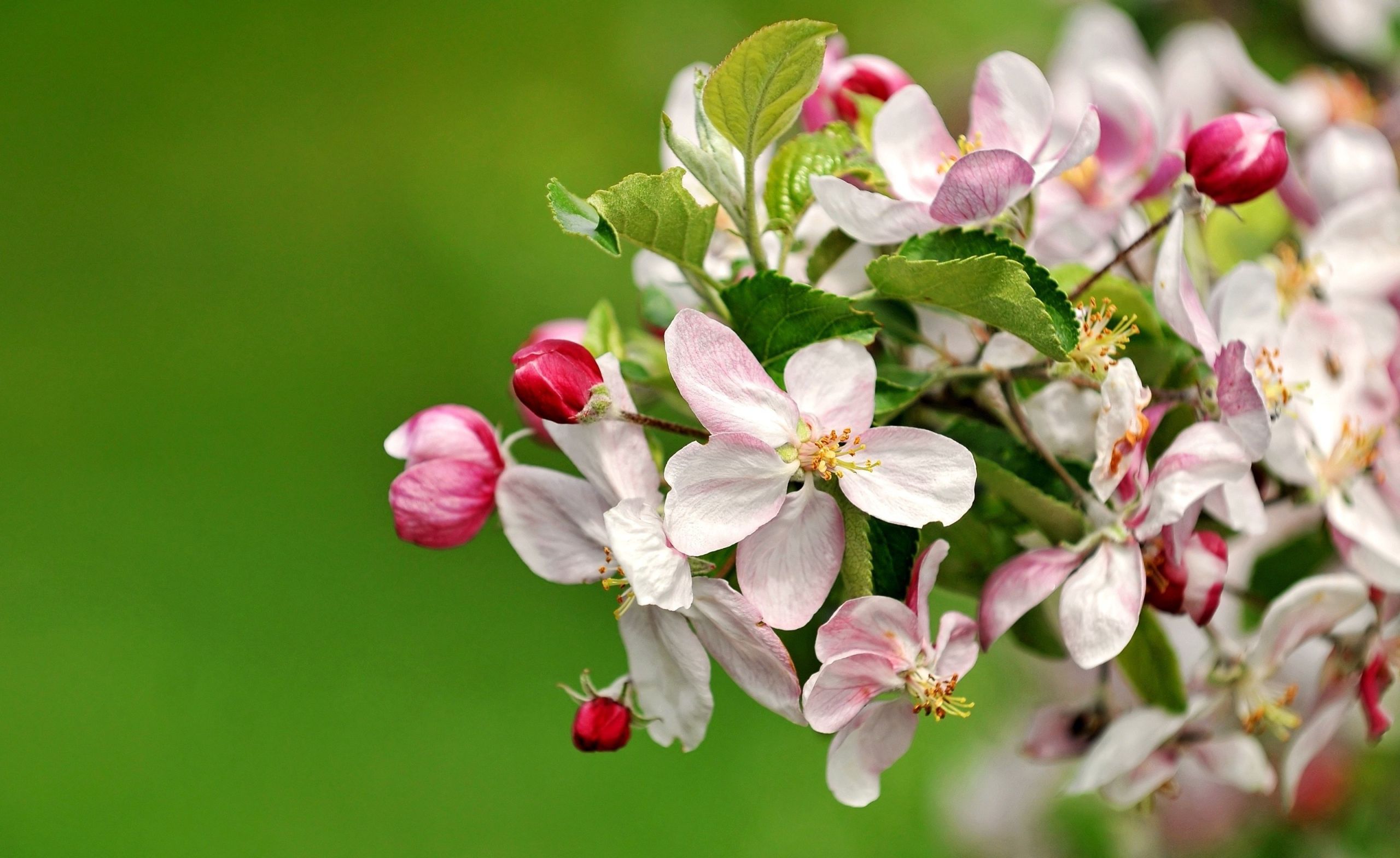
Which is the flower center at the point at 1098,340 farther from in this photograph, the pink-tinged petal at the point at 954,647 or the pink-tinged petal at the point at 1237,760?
the pink-tinged petal at the point at 1237,760

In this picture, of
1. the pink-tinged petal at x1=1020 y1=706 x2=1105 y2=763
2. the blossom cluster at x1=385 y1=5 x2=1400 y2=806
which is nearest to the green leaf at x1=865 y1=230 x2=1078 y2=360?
the blossom cluster at x1=385 y1=5 x2=1400 y2=806

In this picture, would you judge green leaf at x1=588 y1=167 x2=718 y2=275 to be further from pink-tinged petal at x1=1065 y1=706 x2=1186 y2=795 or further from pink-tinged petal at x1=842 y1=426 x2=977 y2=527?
pink-tinged petal at x1=1065 y1=706 x2=1186 y2=795

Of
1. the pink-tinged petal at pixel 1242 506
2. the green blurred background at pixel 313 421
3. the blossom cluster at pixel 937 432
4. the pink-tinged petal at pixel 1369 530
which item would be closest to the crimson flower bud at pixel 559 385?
the blossom cluster at pixel 937 432

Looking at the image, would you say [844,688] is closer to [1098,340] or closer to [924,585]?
[924,585]

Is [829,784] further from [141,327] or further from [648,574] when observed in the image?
[141,327]

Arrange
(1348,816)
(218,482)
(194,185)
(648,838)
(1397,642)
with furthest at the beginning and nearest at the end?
(194,185) < (218,482) < (648,838) < (1348,816) < (1397,642)

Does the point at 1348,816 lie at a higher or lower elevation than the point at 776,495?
lower

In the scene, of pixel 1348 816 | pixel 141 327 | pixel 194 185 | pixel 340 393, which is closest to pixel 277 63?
pixel 194 185
